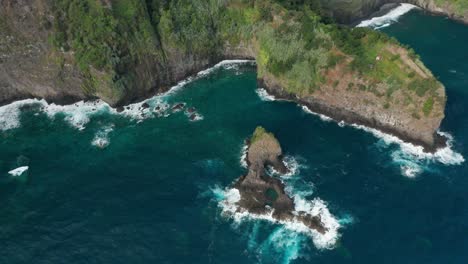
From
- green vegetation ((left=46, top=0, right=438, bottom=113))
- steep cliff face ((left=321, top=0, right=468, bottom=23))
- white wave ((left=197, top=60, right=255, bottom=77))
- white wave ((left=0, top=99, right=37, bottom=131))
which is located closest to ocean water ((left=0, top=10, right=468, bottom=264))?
white wave ((left=0, top=99, right=37, bottom=131))

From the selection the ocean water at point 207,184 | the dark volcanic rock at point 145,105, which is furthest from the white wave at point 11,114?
the dark volcanic rock at point 145,105

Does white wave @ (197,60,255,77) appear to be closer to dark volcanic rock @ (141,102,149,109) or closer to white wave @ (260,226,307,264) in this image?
dark volcanic rock @ (141,102,149,109)


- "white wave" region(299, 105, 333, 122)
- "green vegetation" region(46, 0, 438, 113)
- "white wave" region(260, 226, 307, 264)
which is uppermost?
"green vegetation" region(46, 0, 438, 113)

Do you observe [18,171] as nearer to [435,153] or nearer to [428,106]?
[435,153]

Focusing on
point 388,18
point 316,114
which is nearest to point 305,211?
point 316,114

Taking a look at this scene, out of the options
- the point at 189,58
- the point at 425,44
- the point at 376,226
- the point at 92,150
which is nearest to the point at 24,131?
the point at 92,150

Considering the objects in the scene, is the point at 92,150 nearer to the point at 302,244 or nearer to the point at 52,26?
the point at 52,26
